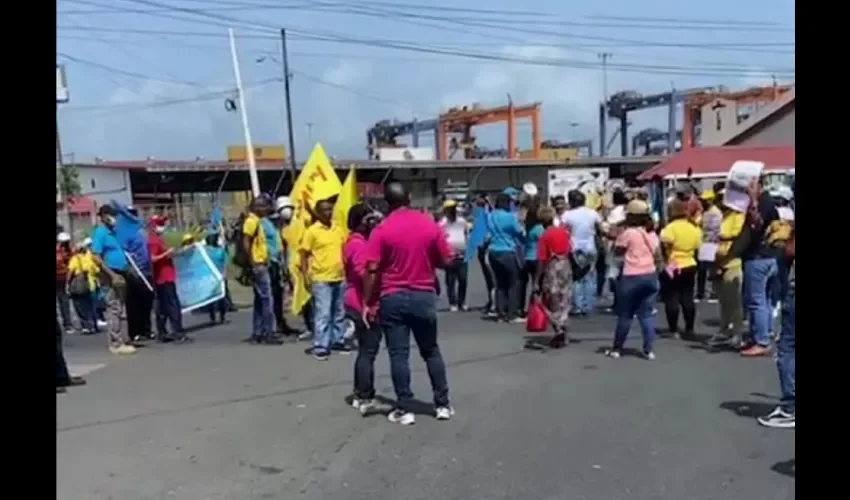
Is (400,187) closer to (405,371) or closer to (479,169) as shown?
(405,371)

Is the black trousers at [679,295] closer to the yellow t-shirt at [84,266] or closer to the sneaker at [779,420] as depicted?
the sneaker at [779,420]

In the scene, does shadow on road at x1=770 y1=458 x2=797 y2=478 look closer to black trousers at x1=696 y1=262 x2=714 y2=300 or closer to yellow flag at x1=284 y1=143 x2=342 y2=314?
yellow flag at x1=284 y1=143 x2=342 y2=314

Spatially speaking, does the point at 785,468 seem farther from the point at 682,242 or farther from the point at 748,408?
the point at 682,242

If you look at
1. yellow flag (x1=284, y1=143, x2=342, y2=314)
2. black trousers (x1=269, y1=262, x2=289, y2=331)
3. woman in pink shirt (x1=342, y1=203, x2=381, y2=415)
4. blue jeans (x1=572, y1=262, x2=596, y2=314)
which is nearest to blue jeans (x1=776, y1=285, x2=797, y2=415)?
woman in pink shirt (x1=342, y1=203, x2=381, y2=415)

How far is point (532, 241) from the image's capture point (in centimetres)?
1334

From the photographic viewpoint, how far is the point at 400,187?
7590 mm

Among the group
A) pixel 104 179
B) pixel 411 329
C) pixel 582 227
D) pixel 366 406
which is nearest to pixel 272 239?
pixel 582 227

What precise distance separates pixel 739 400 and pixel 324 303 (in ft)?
14.3

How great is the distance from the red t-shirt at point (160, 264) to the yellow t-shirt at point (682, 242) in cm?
594

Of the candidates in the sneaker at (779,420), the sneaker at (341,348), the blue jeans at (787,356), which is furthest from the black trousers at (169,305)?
the blue jeans at (787,356)

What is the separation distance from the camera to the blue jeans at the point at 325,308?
35.3ft

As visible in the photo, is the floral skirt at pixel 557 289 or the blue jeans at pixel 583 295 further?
the blue jeans at pixel 583 295

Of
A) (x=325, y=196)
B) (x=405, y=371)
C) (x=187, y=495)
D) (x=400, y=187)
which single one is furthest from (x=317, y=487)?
(x=325, y=196)
